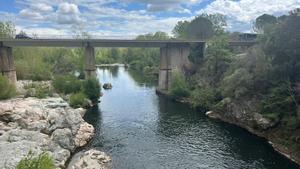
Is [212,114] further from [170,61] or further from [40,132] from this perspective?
[40,132]

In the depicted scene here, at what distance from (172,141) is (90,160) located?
12.7 m

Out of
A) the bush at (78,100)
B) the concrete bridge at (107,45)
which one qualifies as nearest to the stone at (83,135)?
the bush at (78,100)

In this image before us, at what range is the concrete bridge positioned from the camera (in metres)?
72.6

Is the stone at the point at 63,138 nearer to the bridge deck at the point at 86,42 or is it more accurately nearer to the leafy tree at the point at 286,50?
the leafy tree at the point at 286,50

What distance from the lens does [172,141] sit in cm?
4322

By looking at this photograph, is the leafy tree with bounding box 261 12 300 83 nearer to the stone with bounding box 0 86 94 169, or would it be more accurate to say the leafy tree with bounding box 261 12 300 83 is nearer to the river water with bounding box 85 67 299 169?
the river water with bounding box 85 67 299 169

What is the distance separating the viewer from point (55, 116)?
44.0 meters

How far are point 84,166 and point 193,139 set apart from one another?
655 inches

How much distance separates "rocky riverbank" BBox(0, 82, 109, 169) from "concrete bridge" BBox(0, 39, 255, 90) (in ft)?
86.3

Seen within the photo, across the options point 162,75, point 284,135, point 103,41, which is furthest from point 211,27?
point 284,135

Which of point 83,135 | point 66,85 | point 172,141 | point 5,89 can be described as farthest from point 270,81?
point 5,89

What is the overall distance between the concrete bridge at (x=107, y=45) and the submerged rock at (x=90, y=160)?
124 ft

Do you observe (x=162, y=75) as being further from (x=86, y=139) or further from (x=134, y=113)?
(x=86, y=139)

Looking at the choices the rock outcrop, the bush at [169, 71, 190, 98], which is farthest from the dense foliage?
the bush at [169, 71, 190, 98]
